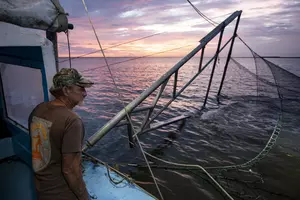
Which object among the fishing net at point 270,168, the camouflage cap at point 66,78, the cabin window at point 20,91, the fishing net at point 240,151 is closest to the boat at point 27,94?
the cabin window at point 20,91

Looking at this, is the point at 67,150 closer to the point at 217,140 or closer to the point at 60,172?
the point at 60,172

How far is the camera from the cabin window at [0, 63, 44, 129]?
3.79 m

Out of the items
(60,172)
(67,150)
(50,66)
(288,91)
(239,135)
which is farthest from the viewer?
(288,91)

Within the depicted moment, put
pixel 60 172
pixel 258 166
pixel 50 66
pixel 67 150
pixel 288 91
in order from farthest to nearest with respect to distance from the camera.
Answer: pixel 288 91 < pixel 258 166 < pixel 50 66 < pixel 60 172 < pixel 67 150

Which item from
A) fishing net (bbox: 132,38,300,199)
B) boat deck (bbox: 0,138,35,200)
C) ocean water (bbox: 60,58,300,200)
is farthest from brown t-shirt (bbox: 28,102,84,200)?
fishing net (bbox: 132,38,300,199)

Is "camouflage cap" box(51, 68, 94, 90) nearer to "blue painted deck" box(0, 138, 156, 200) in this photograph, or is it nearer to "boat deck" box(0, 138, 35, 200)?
"blue painted deck" box(0, 138, 156, 200)

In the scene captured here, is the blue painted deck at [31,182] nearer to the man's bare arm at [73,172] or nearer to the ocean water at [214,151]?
the ocean water at [214,151]

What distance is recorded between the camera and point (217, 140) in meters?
9.80

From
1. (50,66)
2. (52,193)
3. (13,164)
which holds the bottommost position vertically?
(13,164)

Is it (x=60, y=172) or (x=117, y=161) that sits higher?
(x=60, y=172)

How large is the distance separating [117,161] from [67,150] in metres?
6.17

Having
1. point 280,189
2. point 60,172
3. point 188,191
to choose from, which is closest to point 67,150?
point 60,172

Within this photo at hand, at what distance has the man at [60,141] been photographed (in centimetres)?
191

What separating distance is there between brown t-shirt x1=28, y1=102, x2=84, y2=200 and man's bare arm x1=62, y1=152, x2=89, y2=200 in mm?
77
